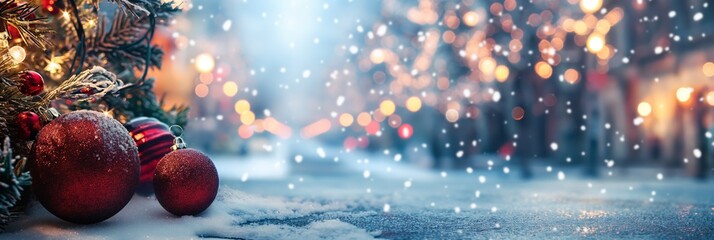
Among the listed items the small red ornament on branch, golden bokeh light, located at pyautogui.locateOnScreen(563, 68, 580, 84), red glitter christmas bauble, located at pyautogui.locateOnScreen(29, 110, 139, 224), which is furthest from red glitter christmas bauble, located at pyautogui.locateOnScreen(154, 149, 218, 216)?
golden bokeh light, located at pyautogui.locateOnScreen(563, 68, 580, 84)

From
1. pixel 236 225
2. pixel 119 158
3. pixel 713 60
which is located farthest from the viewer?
pixel 713 60

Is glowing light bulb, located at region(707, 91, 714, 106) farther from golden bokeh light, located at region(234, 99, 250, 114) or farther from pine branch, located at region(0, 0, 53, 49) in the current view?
golden bokeh light, located at region(234, 99, 250, 114)

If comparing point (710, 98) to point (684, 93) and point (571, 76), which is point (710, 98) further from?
point (571, 76)

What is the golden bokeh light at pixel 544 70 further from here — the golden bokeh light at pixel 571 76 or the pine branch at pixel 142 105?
the pine branch at pixel 142 105

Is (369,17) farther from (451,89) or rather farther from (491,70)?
(491,70)

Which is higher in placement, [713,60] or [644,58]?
[644,58]

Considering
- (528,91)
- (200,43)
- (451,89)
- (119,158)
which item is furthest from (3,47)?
(200,43)
